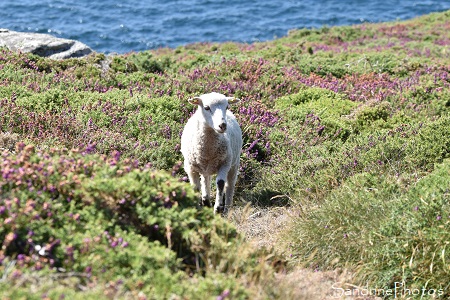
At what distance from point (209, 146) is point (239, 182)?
2.49 m

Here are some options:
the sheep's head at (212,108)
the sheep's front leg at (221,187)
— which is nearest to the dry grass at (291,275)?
the sheep's front leg at (221,187)

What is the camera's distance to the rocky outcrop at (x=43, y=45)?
18.5 metres

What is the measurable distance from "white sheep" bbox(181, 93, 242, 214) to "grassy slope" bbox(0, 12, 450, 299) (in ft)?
3.51

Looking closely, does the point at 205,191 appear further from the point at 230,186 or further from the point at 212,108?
the point at 212,108

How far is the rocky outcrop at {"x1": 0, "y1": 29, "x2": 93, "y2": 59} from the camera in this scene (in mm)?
18487

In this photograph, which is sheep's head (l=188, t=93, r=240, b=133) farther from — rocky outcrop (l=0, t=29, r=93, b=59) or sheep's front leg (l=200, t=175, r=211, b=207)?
rocky outcrop (l=0, t=29, r=93, b=59)

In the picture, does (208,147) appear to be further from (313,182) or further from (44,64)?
(44,64)

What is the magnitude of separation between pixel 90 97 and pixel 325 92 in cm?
675

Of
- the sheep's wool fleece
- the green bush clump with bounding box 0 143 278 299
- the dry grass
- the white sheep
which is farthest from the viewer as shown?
the sheep's wool fleece

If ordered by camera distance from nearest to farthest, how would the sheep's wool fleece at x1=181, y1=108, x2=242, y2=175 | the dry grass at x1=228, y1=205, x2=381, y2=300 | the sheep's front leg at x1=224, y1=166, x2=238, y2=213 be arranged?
the dry grass at x1=228, y1=205, x2=381, y2=300 < the sheep's wool fleece at x1=181, y1=108, x2=242, y2=175 < the sheep's front leg at x1=224, y1=166, x2=238, y2=213

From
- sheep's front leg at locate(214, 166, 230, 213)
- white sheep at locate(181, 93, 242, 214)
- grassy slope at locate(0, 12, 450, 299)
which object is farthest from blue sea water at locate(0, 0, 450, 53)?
sheep's front leg at locate(214, 166, 230, 213)

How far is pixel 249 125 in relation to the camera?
1256 cm

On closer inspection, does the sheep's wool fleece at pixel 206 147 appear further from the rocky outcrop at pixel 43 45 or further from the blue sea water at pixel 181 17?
the blue sea water at pixel 181 17

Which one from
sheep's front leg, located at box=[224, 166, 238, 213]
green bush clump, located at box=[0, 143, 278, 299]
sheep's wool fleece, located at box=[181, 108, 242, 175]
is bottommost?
sheep's front leg, located at box=[224, 166, 238, 213]
